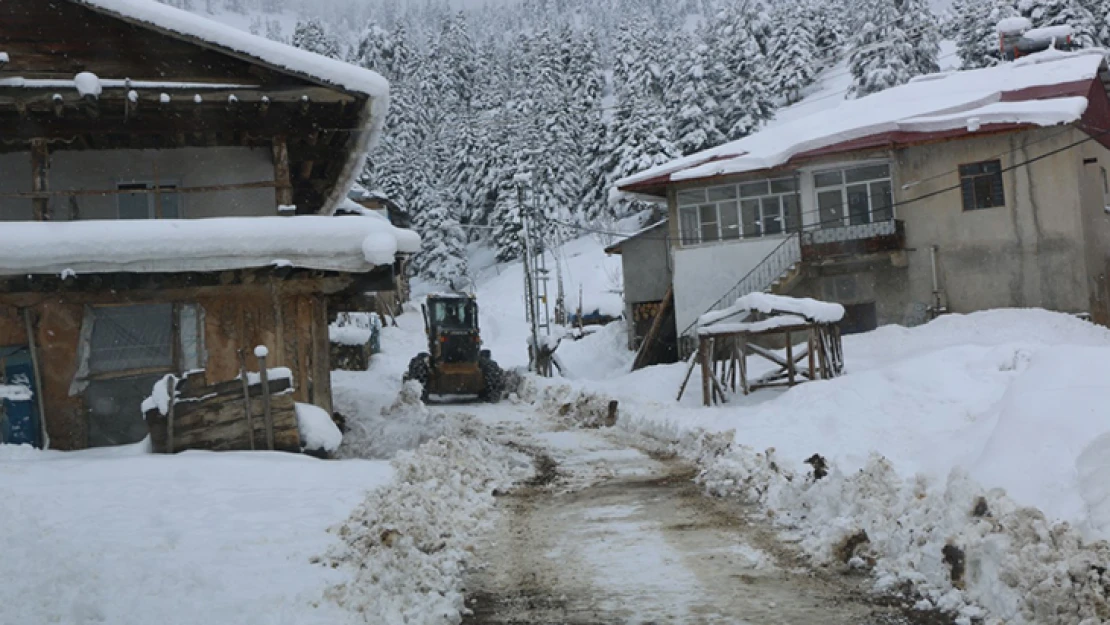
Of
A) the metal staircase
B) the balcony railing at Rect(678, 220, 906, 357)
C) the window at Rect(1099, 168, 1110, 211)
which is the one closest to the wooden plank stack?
the balcony railing at Rect(678, 220, 906, 357)

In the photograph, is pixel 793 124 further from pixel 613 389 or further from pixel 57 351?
pixel 57 351

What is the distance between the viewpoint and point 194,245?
13125mm

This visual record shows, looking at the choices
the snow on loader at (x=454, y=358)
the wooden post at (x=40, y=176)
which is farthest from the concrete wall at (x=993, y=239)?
the wooden post at (x=40, y=176)

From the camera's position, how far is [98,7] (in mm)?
13844

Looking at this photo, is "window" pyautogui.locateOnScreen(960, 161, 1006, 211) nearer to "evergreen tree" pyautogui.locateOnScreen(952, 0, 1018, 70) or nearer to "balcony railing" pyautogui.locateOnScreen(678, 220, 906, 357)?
"balcony railing" pyautogui.locateOnScreen(678, 220, 906, 357)

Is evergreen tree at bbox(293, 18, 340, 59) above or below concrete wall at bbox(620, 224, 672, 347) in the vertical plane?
above

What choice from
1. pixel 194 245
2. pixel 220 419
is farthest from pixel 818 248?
pixel 220 419

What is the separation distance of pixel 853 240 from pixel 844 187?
1.97m

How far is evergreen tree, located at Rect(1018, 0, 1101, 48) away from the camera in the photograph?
51.7 m

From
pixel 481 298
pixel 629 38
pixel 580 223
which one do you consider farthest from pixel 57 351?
pixel 629 38

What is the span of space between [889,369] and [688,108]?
149ft

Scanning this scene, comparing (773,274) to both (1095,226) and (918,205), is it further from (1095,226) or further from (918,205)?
(1095,226)

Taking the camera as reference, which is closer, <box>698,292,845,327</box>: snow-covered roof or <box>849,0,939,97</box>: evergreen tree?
<box>698,292,845,327</box>: snow-covered roof

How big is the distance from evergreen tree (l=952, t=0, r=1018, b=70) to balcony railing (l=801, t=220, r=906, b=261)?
1511 inches
